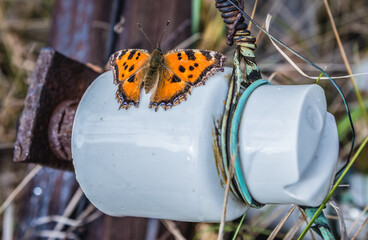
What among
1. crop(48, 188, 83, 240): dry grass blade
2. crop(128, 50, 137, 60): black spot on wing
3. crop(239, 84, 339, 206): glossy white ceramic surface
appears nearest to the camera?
crop(239, 84, 339, 206): glossy white ceramic surface

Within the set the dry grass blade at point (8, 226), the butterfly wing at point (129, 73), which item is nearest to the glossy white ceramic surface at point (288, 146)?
the butterfly wing at point (129, 73)

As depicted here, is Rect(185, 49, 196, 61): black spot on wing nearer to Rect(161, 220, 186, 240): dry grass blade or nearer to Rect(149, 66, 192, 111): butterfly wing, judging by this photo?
Rect(149, 66, 192, 111): butterfly wing

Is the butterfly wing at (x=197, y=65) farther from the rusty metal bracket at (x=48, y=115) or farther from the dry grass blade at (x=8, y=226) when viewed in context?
the dry grass blade at (x=8, y=226)

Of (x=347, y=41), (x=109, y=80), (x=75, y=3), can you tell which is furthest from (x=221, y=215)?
(x=347, y=41)

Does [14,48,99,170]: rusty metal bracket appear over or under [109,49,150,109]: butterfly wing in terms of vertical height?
under

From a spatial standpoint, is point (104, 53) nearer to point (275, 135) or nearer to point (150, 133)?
point (150, 133)

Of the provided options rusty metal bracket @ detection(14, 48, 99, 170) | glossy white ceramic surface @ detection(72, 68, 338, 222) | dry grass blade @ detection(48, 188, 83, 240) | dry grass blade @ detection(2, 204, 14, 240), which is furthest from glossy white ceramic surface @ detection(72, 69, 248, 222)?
dry grass blade @ detection(2, 204, 14, 240)

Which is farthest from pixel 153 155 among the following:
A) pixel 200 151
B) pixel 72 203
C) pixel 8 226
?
pixel 8 226
